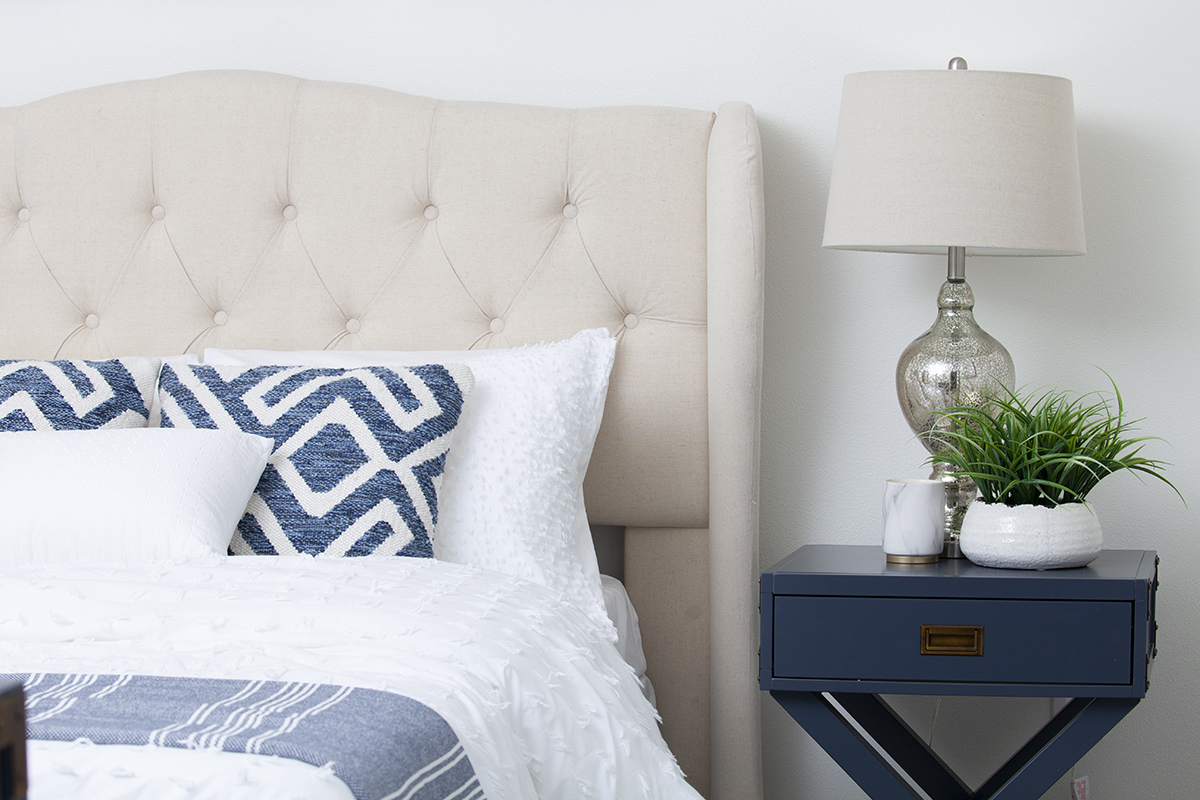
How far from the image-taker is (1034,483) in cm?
129

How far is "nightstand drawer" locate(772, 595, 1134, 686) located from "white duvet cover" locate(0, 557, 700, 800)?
0.24m

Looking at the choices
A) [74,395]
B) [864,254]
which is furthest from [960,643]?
[74,395]

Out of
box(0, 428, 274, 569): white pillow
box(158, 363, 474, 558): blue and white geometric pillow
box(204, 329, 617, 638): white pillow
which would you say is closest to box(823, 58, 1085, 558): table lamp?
box(204, 329, 617, 638): white pillow

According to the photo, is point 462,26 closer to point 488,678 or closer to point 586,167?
point 586,167

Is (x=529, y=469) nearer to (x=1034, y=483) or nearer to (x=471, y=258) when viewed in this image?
(x=471, y=258)

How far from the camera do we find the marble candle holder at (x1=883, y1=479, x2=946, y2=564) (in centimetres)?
135

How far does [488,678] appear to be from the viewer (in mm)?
922

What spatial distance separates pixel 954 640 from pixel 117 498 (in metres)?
1.02

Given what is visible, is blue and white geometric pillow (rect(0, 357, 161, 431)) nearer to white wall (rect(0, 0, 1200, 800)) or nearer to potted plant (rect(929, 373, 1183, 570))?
white wall (rect(0, 0, 1200, 800))

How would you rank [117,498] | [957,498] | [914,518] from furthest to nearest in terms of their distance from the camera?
[957,498] → [914,518] → [117,498]

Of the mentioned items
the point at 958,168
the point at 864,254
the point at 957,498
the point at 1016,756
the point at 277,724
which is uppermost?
the point at 958,168

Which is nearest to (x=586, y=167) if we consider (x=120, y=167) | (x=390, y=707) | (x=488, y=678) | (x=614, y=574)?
(x=614, y=574)

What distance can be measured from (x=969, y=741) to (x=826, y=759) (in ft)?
0.77

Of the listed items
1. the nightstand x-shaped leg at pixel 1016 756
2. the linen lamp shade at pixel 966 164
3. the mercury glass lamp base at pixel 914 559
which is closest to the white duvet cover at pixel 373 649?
the nightstand x-shaped leg at pixel 1016 756
